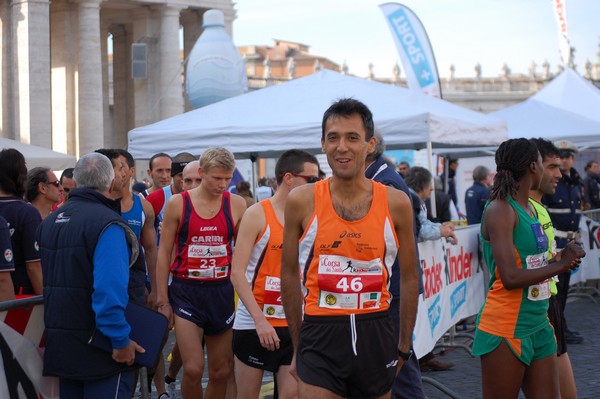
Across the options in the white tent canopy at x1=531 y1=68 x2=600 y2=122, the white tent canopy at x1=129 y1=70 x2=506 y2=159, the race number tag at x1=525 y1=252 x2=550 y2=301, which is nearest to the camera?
the race number tag at x1=525 y1=252 x2=550 y2=301

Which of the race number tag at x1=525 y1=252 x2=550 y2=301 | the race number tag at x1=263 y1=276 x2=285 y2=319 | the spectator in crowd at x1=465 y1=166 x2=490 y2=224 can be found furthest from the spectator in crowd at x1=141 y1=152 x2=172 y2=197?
the spectator in crowd at x1=465 y1=166 x2=490 y2=224

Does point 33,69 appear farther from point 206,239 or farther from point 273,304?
point 273,304

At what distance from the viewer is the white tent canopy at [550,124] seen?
18.9 meters

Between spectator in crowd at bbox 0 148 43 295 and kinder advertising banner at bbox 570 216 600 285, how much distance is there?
10409 millimetres

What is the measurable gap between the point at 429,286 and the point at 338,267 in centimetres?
559

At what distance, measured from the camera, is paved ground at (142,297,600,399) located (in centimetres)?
881

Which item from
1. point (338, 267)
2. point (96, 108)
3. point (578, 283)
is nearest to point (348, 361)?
point (338, 267)

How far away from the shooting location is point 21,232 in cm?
675

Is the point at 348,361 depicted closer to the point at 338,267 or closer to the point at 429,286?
the point at 338,267

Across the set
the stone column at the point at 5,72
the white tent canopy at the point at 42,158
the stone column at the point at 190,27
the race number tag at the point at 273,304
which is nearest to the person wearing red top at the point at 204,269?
the race number tag at the point at 273,304

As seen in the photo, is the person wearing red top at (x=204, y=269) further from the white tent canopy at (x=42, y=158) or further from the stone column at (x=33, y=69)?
the stone column at (x=33, y=69)

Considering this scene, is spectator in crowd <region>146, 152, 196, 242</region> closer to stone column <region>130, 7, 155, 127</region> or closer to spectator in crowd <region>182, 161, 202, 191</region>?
spectator in crowd <region>182, 161, 202, 191</region>

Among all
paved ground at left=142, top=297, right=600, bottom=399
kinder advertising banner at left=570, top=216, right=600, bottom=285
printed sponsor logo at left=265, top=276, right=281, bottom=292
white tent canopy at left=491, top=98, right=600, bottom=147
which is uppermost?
white tent canopy at left=491, top=98, right=600, bottom=147

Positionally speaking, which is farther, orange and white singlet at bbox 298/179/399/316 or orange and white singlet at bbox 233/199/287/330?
orange and white singlet at bbox 233/199/287/330
